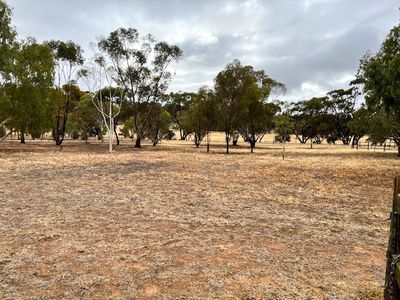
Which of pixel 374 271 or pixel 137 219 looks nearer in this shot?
pixel 374 271

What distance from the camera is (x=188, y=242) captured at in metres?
7.96

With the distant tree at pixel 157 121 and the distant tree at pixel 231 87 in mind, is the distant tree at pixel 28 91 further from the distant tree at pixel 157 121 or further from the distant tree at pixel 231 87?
the distant tree at pixel 157 121

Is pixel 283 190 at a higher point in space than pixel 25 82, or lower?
lower

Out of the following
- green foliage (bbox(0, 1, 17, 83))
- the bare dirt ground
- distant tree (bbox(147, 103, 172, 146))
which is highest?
green foliage (bbox(0, 1, 17, 83))

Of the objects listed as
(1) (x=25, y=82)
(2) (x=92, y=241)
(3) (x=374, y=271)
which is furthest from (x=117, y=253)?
(1) (x=25, y=82)

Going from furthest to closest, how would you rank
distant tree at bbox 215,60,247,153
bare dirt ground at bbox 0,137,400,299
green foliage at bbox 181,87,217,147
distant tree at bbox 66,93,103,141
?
distant tree at bbox 66,93,103,141 → green foliage at bbox 181,87,217,147 → distant tree at bbox 215,60,247,153 → bare dirt ground at bbox 0,137,400,299

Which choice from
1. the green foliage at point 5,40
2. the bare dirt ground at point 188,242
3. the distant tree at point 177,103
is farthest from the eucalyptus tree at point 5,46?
the distant tree at point 177,103

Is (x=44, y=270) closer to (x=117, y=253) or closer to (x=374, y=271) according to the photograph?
(x=117, y=253)

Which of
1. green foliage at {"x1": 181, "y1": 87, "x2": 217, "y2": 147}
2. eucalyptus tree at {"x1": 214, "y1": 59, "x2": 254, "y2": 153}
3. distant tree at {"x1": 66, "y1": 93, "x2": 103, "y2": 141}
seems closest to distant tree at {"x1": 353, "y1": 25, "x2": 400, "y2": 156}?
eucalyptus tree at {"x1": 214, "y1": 59, "x2": 254, "y2": 153}

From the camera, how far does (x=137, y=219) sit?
32.5 feet

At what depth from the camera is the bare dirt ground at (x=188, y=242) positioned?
567 centimetres

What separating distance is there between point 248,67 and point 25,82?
2678cm

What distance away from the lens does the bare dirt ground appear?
5668mm

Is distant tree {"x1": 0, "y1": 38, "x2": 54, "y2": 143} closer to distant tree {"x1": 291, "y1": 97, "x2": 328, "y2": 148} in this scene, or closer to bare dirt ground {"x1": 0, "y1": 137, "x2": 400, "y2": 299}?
bare dirt ground {"x1": 0, "y1": 137, "x2": 400, "y2": 299}
